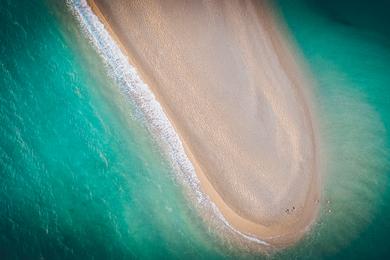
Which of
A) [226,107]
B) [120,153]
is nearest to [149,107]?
[120,153]

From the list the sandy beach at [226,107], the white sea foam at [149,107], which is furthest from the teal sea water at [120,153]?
the sandy beach at [226,107]

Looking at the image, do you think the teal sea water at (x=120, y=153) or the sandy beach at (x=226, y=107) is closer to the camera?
the teal sea water at (x=120, y=153)

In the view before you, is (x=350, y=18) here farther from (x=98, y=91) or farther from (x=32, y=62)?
(x=32, y=62)

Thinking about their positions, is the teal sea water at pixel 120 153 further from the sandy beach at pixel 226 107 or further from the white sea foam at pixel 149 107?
the sandy beach at pixel 226 107

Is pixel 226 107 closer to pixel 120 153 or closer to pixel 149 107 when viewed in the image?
pixel 149 107

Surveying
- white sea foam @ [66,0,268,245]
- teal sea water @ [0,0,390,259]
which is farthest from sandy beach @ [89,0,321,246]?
teal sea water @ [0,0,390,259]
